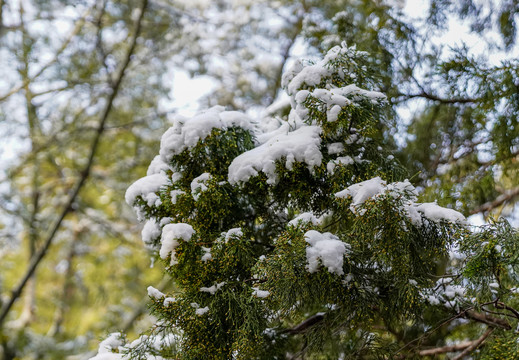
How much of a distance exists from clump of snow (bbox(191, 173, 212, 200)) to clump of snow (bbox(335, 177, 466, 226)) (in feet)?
2.89

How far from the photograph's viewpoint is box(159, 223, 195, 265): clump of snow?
2.41 meters

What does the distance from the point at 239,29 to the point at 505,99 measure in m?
5.89

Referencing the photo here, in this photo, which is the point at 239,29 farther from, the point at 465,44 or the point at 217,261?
the point at 217,261

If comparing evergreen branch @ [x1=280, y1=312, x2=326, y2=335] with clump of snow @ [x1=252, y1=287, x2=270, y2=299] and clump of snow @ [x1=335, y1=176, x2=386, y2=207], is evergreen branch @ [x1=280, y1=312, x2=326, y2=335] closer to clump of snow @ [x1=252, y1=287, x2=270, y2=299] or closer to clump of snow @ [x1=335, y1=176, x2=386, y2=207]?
clump of snow @ [x1=252, y1=287, x2=270, y2=299]

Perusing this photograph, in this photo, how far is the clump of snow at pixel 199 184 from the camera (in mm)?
2497

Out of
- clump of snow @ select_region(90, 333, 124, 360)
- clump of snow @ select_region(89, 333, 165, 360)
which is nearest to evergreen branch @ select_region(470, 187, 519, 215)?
clump of snow @ select_region(89, 333, 165, 360)

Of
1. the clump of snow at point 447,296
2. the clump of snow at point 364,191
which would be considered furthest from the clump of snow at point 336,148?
the clump of snow at point 447,296

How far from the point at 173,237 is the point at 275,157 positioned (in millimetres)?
748

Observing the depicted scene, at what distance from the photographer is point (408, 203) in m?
2.13

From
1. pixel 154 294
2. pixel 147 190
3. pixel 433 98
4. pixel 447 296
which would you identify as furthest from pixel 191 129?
pixel 433 98

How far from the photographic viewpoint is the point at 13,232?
7.27 meters

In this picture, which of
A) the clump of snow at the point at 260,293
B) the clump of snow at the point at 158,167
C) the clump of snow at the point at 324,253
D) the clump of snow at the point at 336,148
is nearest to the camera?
the clump of snow at the point at 324,253

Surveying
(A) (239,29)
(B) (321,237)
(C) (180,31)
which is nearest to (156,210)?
(B) (321,237)

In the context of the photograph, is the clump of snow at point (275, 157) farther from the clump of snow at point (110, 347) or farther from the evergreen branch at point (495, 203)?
the evergreen branch at point (495, 203)
